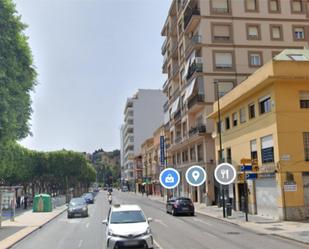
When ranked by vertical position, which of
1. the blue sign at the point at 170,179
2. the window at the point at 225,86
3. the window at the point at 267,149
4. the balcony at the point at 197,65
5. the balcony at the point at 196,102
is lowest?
the blue sign at the point at 170,179

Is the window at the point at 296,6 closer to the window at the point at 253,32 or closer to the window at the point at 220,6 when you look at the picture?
the window at the point at 253,32

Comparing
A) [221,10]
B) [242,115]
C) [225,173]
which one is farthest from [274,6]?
[225,173]

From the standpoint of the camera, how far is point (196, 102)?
49250mm

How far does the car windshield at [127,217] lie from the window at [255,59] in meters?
35.8

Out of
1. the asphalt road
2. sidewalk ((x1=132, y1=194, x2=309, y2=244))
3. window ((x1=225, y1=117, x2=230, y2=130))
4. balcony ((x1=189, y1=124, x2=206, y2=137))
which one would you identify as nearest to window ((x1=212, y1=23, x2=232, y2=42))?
balcony ((x1=189, y1=124, x2=206, y2=137))

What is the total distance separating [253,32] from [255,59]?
2.98m

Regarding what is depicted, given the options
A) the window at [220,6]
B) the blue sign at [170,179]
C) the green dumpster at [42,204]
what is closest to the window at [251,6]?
the window at [220,6]

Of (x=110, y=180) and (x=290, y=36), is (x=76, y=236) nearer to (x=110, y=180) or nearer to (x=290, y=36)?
(x=290, y=36)

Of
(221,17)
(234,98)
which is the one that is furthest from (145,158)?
(234,98)

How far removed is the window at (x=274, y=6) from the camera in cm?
4972

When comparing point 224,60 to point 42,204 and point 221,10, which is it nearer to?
point 221,10

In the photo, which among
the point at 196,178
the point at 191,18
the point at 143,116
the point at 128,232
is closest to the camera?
the point at 128,232

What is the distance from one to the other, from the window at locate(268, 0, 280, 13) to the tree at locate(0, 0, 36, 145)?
95.7 ft

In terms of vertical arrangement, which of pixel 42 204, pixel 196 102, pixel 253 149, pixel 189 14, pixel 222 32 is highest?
pixel 189 14
